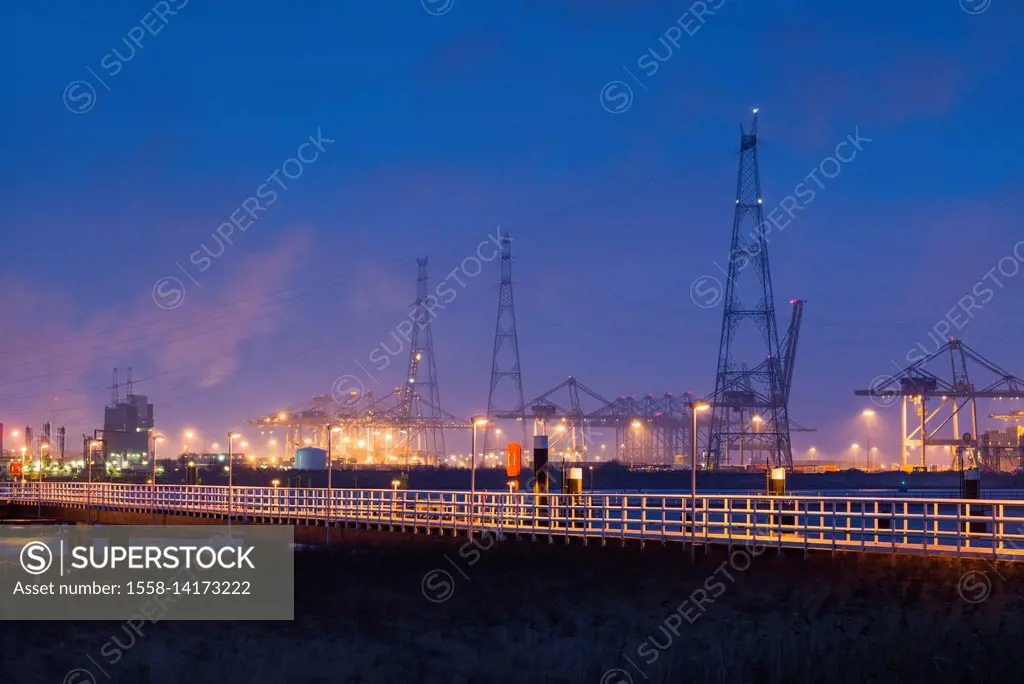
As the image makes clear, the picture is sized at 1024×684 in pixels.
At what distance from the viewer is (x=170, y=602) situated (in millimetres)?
45594

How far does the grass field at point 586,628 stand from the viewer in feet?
85.6

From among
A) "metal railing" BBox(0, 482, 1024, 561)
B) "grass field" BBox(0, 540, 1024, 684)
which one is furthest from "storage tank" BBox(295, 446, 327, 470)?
"grass field" BBox(0, 540, 1024, 684)

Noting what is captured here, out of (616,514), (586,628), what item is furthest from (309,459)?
(586,628)

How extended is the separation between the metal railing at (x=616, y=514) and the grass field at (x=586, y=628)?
37.8 inches

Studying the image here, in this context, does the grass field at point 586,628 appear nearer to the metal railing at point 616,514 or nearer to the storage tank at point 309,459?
the metal railing at point 616,514

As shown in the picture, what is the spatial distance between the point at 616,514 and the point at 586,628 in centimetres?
5210

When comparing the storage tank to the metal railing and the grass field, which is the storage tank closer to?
the metal railing

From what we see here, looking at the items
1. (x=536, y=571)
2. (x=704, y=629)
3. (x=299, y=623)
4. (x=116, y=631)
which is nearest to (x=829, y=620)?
(x=704, y=629)

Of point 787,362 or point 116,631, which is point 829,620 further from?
point 787,362

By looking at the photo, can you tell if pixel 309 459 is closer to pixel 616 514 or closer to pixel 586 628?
pixel 616 514

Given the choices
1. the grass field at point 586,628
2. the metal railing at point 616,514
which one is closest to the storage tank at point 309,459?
the metal railing at point 616,514

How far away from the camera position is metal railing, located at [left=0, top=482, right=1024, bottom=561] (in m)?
28.7

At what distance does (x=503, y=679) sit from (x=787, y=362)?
406 ft

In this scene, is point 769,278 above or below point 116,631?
above
